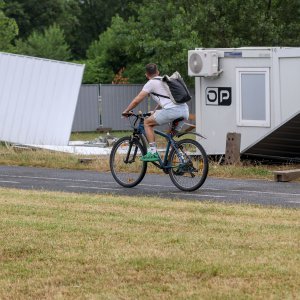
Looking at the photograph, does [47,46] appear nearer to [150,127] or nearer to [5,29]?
[5,29]

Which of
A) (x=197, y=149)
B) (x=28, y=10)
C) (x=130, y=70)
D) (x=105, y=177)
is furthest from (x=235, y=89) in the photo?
(x=28, y=10)

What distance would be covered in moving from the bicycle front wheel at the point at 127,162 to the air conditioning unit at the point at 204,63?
4699 mm

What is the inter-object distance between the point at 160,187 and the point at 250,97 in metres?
4.72

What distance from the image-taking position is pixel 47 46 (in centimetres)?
5475

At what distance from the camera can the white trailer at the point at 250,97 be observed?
16984 millimetres

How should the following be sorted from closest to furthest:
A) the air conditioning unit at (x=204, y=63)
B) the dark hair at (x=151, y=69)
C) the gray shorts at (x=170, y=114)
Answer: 1. the gray shorts at (x=170, y=114)
2. the dark hair at (x=151, y=69)
3. the air conditioning unit at (x=204, y=63)

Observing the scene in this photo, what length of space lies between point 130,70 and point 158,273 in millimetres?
40951

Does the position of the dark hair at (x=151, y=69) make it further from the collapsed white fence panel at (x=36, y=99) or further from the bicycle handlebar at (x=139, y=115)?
the collapsed white fence panel at (x=36, y=99)

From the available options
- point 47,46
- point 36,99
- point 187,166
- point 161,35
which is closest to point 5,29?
point 47,46

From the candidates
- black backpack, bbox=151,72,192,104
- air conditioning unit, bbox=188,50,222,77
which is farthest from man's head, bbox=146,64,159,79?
air conditioning unit, bbox=188,50,222,77

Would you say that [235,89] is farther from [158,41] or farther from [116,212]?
[158,41]

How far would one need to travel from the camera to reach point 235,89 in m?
18.0

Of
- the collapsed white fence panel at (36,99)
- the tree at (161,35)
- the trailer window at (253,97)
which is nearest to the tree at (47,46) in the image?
the tree at (161,35)

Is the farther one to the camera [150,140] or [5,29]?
[5,29]
